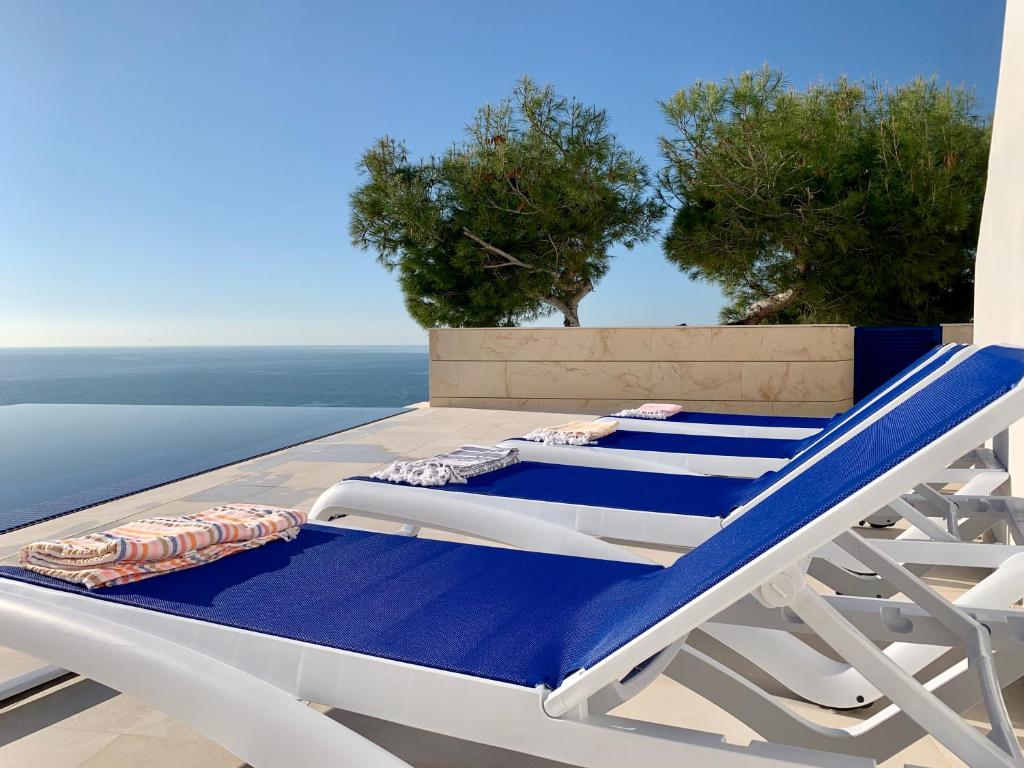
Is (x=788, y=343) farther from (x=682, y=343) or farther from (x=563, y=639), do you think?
(x=563, y=639)

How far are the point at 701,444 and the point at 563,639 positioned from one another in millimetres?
2712

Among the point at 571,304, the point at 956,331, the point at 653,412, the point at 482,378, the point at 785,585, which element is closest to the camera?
the point at 785,585

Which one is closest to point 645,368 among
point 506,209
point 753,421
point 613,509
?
point 753,421

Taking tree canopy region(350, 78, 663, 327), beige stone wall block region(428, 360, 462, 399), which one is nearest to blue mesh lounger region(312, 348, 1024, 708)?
beige stone wall block region(428, 360, 462, 399)

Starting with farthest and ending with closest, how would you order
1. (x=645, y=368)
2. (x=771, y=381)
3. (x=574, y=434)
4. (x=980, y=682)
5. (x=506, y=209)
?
(x=506, y=209), (x=645, y=368), (x=771, y=381), (x=574, y=434), (x=980, y=682)

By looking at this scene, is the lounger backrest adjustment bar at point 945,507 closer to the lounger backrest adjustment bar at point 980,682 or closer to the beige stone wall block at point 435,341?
the lounger backrest adjustment bar at point 980,682

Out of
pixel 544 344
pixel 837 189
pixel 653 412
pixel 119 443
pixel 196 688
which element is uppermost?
pixel 837 189

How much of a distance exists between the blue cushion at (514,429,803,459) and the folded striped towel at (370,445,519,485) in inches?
26.4

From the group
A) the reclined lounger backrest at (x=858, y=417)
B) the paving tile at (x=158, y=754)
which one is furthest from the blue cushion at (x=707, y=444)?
the paving tile at (x=158, y=754)

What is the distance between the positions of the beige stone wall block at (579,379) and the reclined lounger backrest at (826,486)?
747 centimetres

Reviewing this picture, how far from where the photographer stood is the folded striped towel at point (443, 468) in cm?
287

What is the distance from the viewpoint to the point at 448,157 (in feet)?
42.5

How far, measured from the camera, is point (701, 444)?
13.0 ft

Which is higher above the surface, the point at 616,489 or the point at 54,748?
the point at 616,489
